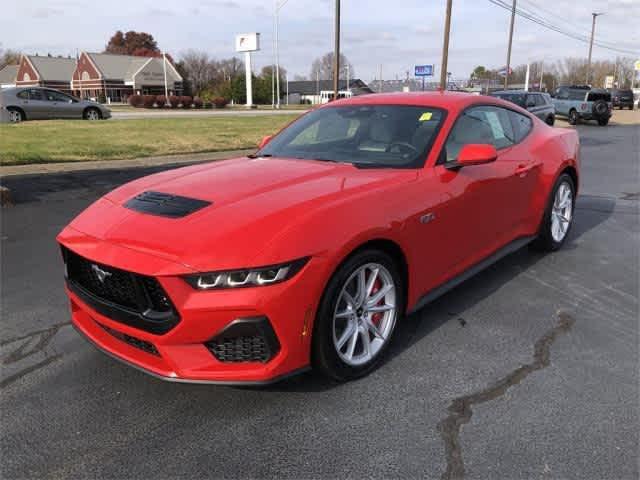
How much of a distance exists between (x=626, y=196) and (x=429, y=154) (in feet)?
21.1

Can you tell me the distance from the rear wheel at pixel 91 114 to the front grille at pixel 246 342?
75.1ft

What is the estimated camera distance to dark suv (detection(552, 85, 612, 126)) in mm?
26688

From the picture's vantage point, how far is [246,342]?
2.53 metres

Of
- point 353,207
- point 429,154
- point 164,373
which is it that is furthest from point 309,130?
point 164,373

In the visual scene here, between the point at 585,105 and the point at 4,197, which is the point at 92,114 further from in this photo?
the point at 585,105

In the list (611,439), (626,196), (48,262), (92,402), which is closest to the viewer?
(611,439)

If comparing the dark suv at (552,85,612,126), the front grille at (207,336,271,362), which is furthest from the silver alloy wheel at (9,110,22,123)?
the dark suv at (552,85,612,126)

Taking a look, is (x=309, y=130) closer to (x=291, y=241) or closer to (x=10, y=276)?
(x=291, y=241)

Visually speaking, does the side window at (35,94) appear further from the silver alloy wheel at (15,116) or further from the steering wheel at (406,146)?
the steering wheel at (406,146)

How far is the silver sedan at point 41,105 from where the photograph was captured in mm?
21016

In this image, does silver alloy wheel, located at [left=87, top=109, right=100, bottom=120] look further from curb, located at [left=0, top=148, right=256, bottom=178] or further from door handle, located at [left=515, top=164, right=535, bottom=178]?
door handle, located at [left=515, top=164, right=535, bottom=178]

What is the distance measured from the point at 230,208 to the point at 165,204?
416 mm

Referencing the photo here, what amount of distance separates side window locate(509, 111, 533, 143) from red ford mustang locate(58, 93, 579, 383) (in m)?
0.49

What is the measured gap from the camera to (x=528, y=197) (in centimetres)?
465
